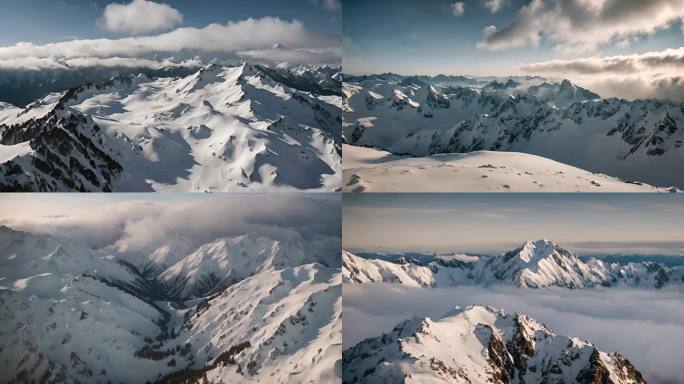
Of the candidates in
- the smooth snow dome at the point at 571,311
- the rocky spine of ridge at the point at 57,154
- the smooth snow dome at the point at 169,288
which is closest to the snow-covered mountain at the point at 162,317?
the smooth snow dome at the point at 169,288

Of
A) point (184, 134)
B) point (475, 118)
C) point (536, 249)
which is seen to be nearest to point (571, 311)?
point (536, 249)

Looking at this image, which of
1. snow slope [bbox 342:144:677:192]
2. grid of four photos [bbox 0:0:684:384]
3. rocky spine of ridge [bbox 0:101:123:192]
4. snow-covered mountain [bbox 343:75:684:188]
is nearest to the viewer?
rocky spine of ridge [bbox 0:101:123:192]

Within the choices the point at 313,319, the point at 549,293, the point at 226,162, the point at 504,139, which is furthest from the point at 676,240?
the point at 226,162

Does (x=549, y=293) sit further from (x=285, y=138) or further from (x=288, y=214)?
(x=285, y=138)

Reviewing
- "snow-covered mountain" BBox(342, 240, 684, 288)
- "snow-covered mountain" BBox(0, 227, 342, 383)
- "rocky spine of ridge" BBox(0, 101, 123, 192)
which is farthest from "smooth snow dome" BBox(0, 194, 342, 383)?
"snow-covered mountain" BBox(342, 240, 684, 288)

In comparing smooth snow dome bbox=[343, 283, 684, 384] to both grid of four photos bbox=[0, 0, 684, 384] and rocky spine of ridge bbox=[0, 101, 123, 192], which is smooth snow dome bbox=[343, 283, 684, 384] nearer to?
grid of four photos bbox=[0, 0, 684, 384]
